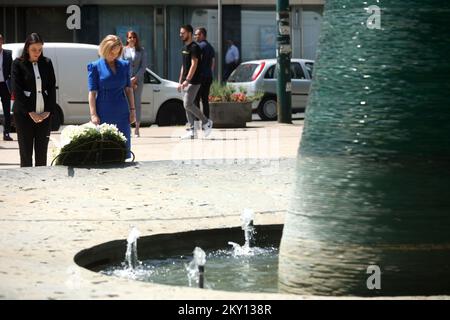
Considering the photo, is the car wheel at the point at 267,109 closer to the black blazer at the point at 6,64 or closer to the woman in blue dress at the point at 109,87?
the black blazer at the point at 6,64

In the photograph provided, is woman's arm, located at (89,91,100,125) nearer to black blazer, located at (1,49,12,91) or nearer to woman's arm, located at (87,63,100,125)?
woman's arm, located at (87,63,100,125)

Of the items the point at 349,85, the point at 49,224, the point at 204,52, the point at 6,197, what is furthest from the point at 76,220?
the point at 204,52

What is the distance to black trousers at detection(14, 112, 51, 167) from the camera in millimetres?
12258

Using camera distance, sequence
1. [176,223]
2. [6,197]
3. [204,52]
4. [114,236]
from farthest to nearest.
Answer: [204,52], [6,197], [176,223], [114,236]

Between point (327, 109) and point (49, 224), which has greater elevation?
point (327, 109)

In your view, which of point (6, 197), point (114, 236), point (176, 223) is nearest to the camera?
point (114, 236)

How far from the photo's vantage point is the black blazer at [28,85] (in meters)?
12.2

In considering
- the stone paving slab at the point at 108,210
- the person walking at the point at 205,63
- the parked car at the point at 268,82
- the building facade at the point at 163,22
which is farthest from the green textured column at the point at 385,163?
the building facade at the point at 163,22

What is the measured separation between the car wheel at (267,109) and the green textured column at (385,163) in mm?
23488

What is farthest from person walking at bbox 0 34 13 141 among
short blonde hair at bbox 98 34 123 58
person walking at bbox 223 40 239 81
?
person walking at bbox 223 40 239 81

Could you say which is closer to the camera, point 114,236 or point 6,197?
point 114,236

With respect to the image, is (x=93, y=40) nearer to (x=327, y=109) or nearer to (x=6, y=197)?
(x=6, y=197)

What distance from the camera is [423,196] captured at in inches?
239

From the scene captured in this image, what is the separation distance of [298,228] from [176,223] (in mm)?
2037
